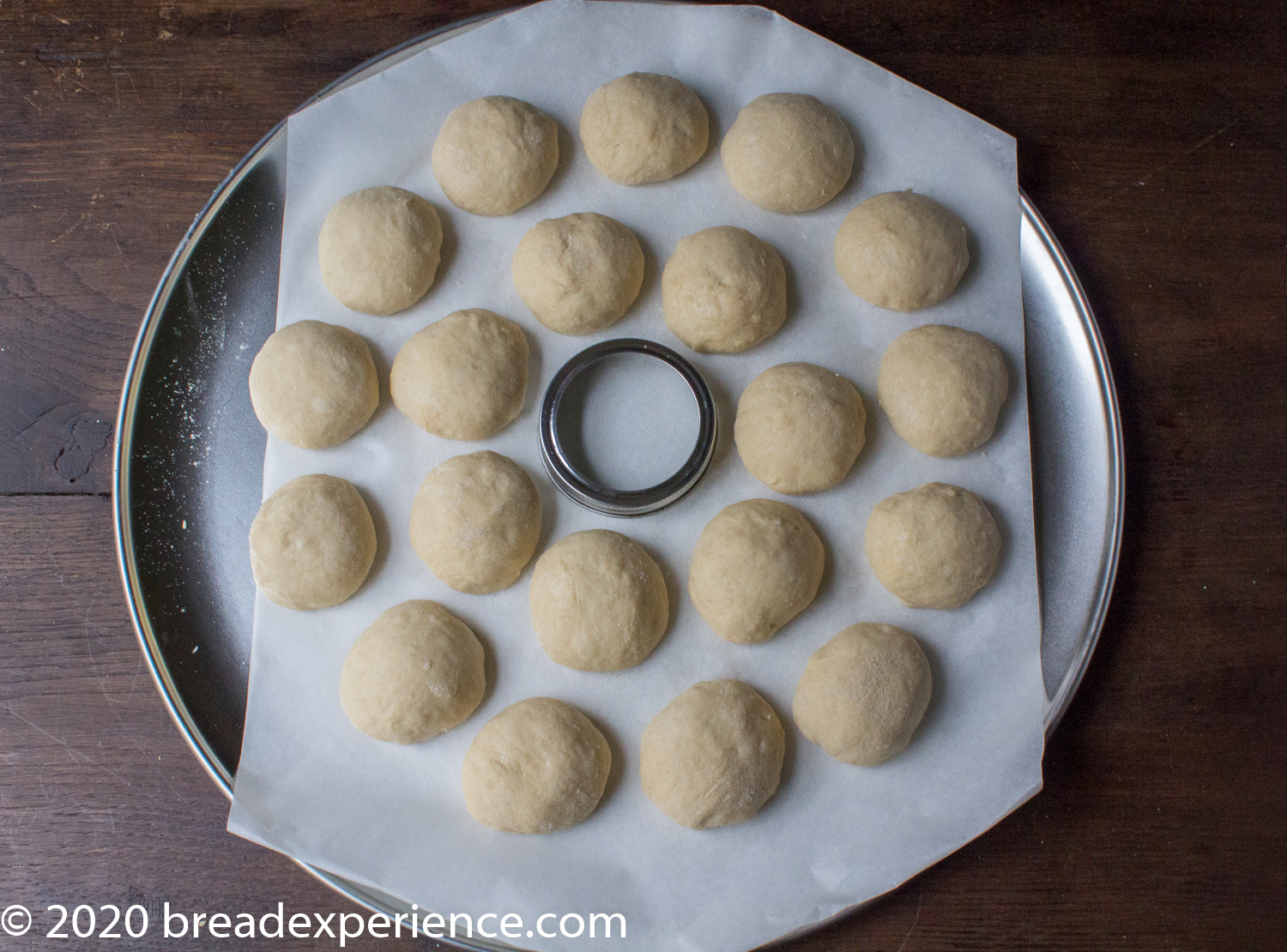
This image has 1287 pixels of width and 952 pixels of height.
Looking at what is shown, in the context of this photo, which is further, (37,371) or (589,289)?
(37,371)

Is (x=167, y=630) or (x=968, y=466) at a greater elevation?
(x=968, y=466)

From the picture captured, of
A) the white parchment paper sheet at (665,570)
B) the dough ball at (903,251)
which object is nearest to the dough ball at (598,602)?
the white parchment paper sheet at (665,570)

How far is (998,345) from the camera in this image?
4.59ft

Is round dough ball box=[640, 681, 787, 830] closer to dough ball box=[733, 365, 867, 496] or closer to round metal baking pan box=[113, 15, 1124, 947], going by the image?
dough ball box=[733, 365, 867, 496]

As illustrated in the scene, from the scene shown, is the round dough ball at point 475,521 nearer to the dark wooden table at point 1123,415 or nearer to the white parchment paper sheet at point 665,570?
the white parchment paper sheet at point 665,570

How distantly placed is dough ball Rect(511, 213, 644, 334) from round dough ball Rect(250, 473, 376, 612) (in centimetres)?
44

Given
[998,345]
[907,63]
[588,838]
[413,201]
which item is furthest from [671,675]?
[907,63]

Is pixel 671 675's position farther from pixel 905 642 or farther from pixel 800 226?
pixel 800 226

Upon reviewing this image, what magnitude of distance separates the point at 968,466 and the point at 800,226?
1.61 ft

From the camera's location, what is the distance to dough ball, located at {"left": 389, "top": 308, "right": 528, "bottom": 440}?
1317 millimetres

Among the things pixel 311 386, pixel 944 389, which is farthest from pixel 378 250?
pixel 944 389

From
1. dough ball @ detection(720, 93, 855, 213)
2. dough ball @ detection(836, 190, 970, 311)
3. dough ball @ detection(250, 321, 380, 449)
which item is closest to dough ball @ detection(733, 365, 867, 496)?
dough ball @ detection(836, 190, 970, 311)

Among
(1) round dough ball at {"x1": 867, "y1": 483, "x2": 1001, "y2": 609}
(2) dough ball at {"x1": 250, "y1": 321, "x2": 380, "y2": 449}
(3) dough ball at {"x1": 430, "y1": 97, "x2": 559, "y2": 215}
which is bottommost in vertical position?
(1) round dough ball at {"x1": 867, "y1": 483, "x2": 1001, "y2": 609}

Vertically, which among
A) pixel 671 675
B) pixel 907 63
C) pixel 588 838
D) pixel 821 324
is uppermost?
pixel 907 63
